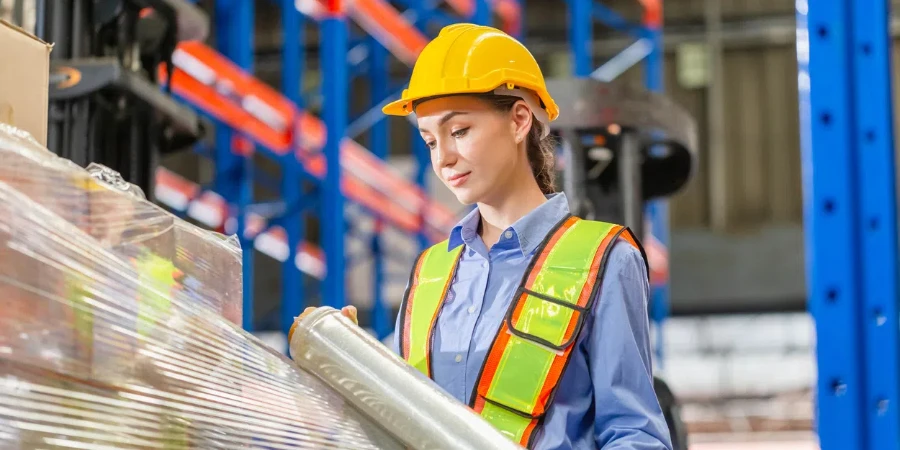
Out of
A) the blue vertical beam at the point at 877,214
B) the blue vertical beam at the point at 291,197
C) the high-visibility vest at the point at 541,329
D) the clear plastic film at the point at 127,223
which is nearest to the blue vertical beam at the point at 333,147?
the blue vertical beam at the point at 291,197

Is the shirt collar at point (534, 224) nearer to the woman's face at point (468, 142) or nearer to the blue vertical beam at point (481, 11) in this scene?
the woman's face at point (468, 142)

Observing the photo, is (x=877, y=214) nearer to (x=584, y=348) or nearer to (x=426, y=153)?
(x=584, y=348)

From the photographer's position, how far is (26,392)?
46.9 inches

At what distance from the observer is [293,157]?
8.45m

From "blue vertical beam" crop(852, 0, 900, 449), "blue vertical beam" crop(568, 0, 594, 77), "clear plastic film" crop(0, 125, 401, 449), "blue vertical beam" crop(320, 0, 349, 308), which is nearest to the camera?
"clear plastic film" crop(0, 125, 401, 449)

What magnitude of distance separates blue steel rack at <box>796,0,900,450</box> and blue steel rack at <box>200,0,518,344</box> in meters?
4.05

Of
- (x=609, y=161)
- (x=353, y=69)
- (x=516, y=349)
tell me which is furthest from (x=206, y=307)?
(x=353, y=69)

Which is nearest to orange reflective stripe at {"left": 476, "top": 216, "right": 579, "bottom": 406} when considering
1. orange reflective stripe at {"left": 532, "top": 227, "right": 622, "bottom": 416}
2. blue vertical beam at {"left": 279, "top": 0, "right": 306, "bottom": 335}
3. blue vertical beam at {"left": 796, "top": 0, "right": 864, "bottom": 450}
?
orange reflective stripe at {"left": 532, "top": 227, "right": 622, "bottom": 416}

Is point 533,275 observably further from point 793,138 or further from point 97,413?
point 793,138

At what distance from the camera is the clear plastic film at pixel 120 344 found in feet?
3.99

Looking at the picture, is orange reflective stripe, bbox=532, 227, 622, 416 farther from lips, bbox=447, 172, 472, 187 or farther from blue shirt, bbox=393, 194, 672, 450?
lips, bbox=447, 172, 472, 187

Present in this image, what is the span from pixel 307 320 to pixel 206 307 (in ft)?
0.52

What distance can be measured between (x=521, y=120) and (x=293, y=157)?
21.7ft

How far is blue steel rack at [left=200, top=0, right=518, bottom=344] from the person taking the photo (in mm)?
7152
